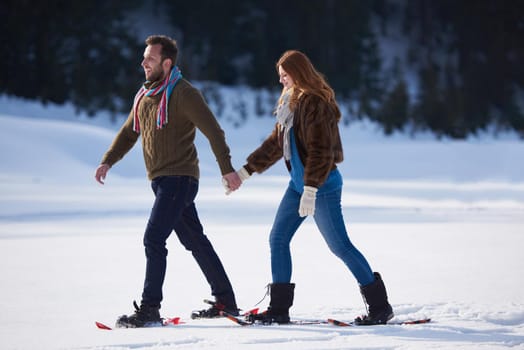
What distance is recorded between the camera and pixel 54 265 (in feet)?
23.2

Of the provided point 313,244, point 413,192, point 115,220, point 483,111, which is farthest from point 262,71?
point 313,244

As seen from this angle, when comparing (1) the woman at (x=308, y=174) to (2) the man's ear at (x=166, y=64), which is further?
(2) the man's ear at (x=166, y=64)

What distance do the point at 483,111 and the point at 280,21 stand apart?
7.69 metres

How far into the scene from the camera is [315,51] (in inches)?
1133

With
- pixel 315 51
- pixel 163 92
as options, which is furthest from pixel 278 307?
pixel 315 51

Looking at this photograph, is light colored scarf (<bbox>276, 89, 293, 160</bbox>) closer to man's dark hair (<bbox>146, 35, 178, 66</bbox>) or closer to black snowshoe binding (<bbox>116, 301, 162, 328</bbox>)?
man's dark hair (<bbox>146, 35, 178, 66</bbox>)

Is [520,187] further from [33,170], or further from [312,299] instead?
[312,299]

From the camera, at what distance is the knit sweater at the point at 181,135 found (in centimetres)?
459

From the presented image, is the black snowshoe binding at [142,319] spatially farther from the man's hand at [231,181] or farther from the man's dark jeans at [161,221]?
the man's hand at [231,181]

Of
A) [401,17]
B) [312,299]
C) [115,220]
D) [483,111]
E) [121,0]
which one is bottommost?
[312,299]

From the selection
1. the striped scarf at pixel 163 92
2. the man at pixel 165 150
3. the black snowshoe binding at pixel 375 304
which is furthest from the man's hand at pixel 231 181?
the black snowshoe binding at pixel 375 304

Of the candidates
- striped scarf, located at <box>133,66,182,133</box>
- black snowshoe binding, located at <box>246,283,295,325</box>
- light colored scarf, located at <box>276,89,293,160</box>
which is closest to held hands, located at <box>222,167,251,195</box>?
light colored scarf, located at <box>276,89,293,160</box>

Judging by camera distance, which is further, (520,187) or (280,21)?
(280,21)

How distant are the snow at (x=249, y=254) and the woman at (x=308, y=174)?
0.23 meters
